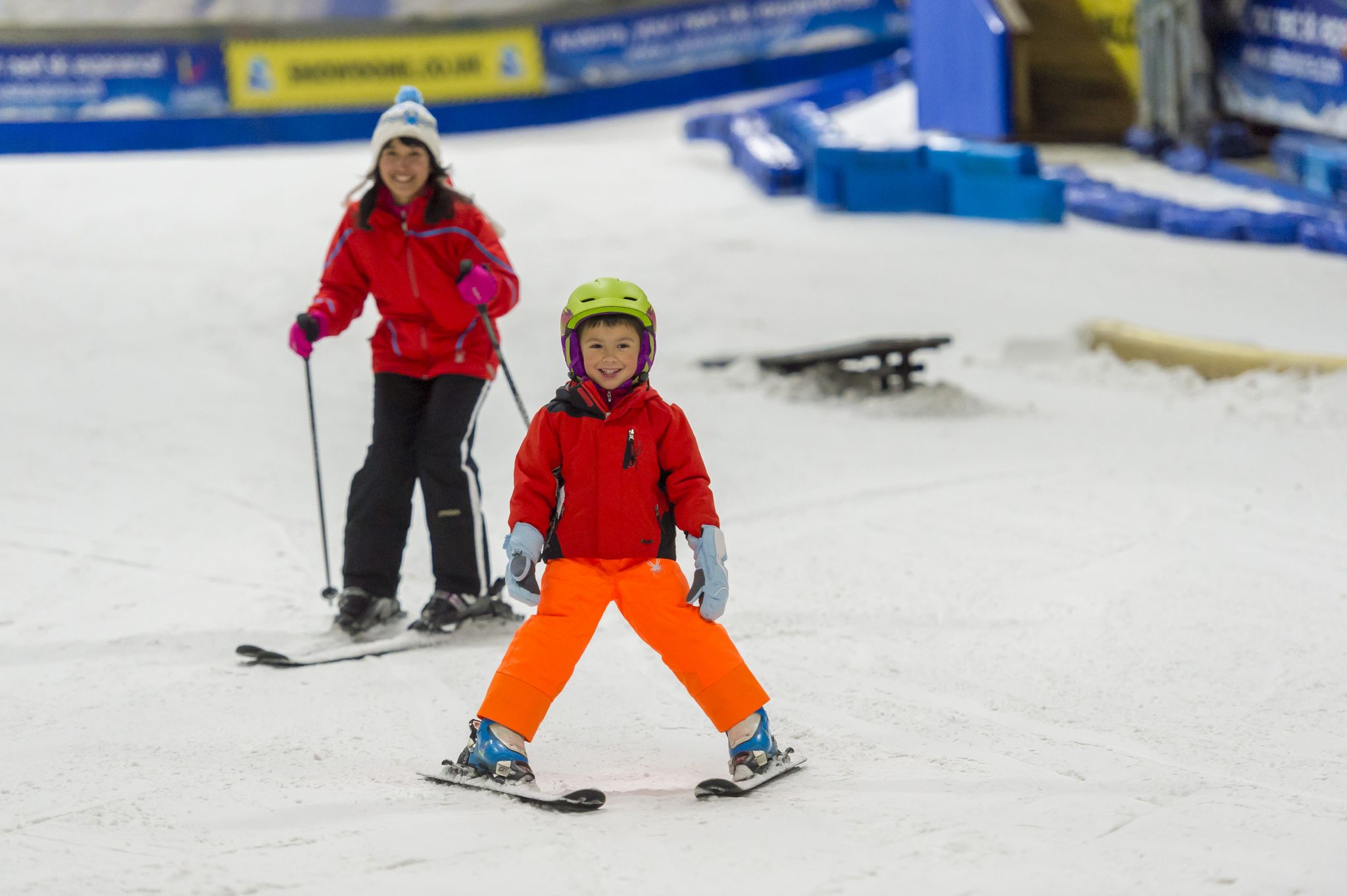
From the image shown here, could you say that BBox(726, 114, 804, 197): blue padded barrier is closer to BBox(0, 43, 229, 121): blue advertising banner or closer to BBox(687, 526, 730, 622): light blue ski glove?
BBox(0, 43, 229, 121): blue advertising banner

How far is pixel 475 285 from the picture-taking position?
4664 millimetres

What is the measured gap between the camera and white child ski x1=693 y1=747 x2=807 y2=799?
3.30 metres

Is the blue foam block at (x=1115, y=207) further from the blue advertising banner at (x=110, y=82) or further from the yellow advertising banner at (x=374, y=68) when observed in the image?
the blue advertising banner at (x=110, y=82)

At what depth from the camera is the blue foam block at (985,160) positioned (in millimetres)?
12453

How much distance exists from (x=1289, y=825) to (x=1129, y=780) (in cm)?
38

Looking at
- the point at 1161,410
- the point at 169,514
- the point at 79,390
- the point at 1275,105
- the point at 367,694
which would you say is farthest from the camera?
the point at 1275,105

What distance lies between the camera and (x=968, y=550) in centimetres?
546

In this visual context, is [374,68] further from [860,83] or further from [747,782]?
[747,782]

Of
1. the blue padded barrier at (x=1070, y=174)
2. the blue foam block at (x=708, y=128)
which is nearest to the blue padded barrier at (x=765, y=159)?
the blue foam block at (x=708, y=128)

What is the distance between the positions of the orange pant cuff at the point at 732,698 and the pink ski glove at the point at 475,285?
68.7 inches

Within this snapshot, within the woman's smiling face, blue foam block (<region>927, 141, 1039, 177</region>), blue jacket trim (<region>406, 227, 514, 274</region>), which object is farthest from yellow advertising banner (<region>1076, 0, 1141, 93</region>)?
the woman's smiling face

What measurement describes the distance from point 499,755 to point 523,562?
0.43 metres

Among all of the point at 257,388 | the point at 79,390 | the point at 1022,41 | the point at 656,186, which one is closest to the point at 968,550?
the point at 257,388

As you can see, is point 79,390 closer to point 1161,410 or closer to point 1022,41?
point 1161,410
